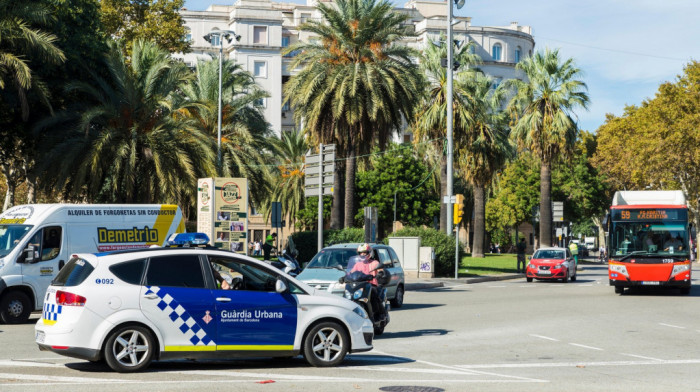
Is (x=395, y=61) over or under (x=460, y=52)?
under

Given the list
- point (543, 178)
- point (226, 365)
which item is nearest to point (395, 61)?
point (543, 178)

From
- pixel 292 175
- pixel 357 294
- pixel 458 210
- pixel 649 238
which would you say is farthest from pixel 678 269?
pixel 292 175

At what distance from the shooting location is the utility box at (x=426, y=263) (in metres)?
35.2

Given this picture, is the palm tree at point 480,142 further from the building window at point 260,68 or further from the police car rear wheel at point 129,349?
the building window at point 260,68

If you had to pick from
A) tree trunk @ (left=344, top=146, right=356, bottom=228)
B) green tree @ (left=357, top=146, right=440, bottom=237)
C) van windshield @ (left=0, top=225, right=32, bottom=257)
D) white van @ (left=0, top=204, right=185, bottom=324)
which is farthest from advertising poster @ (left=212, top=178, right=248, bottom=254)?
green tree @ (left=357, top=146, right=440, bottom=237)

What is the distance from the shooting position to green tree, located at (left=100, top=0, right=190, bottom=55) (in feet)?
157

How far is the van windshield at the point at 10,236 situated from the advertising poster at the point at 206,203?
9937 millimetres

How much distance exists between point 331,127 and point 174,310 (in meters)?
27.2

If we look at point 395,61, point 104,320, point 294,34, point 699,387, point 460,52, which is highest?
point 294,34

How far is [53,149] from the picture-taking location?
3028 centimetres

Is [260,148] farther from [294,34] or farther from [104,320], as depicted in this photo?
[294,34]

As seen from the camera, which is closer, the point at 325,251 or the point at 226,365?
the point at 226,365

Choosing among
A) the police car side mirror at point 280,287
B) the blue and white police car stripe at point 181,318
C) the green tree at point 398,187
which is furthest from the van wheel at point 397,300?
the green tree at point 398,187

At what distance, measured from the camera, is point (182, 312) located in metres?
10.2
